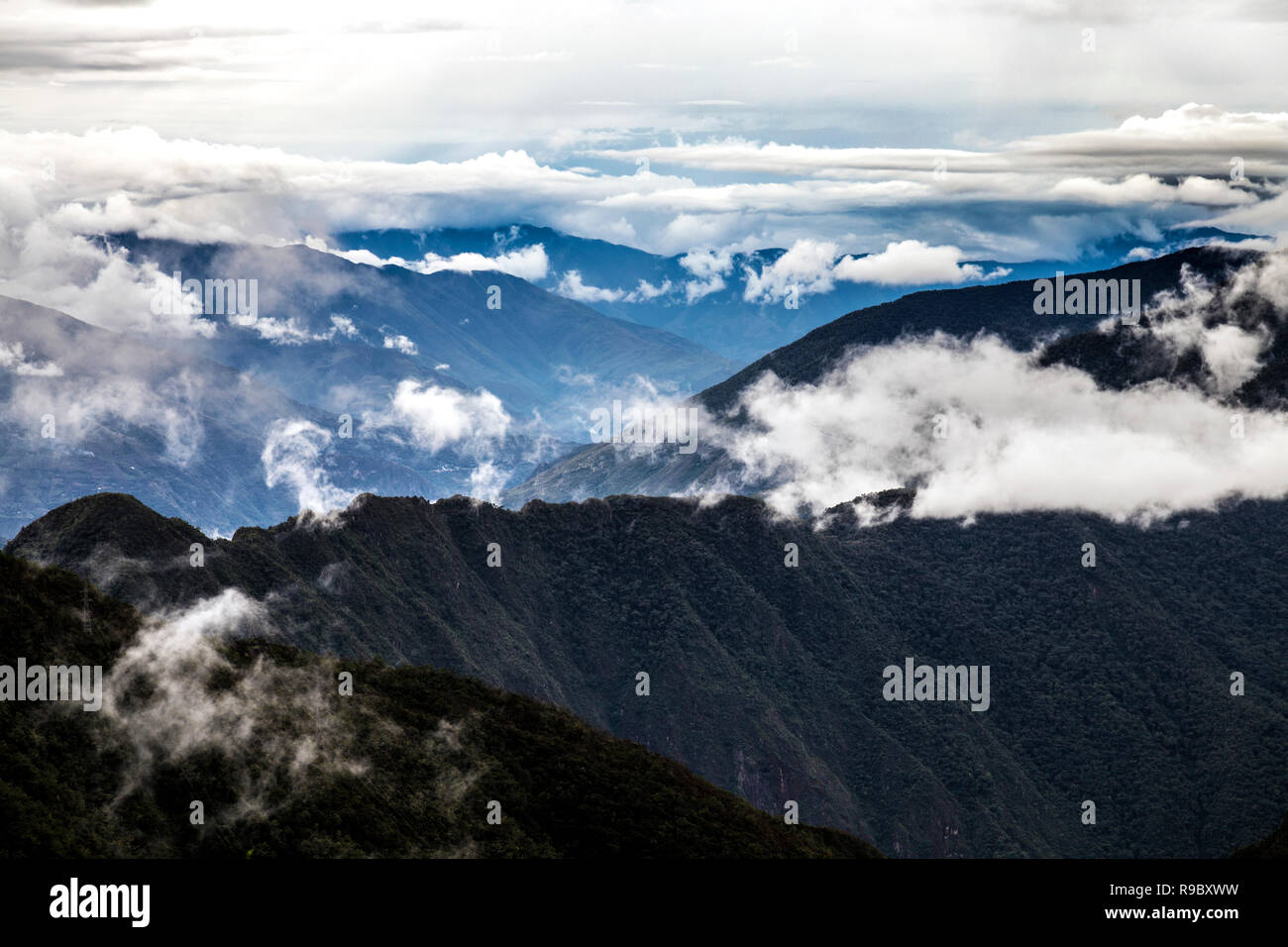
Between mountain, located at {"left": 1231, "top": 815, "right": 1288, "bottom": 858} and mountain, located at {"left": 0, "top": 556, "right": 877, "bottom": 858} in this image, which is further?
mountain, located at {"left": 1231, "top": 815, "right": 1288, "bottom": 858}

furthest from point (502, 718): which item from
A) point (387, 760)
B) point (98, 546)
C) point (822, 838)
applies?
point (98, 546)

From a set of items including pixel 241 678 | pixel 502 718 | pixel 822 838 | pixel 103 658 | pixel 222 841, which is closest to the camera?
pixel 222 841

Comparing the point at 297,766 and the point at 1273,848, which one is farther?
the point at 1273,848

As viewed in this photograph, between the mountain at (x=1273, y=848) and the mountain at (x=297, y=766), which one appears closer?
the mountain at (x=297, y=766)

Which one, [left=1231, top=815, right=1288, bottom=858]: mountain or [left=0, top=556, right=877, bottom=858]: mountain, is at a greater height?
[left=0, top=556, right=877, bottom=858]: mountain

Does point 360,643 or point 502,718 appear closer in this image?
point 502,718
